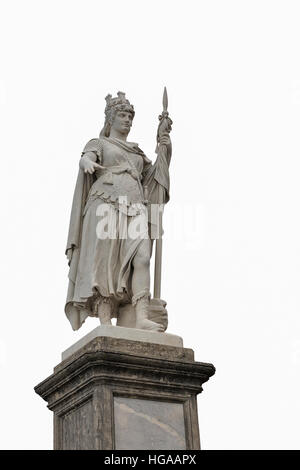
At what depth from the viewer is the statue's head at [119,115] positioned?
1015 centimetres

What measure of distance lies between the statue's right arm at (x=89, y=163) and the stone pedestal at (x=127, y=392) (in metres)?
2.01

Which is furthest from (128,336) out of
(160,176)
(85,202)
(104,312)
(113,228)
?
(160,176)

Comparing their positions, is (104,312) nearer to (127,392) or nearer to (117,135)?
(127,392)

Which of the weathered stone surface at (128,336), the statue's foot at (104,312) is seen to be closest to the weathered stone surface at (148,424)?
the weathered stone surface at (128,336)

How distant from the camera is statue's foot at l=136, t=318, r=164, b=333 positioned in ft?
29.5

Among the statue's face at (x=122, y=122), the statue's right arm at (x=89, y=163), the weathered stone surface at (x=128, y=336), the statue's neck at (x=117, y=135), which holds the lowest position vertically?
the weathered stone surface at (x=128, y=336)

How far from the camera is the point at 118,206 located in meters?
9.48

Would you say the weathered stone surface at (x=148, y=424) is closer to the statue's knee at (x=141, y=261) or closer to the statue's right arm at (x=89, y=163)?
the statue's knee at (x=141, y=261)

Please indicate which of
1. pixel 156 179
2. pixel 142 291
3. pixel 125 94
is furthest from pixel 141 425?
pixel 125 94

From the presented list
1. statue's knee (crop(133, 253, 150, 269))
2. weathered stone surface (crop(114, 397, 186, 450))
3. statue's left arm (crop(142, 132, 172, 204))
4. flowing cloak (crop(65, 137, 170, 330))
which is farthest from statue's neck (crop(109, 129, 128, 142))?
weathered stone surface (crop(114, 397, 186, 450))
